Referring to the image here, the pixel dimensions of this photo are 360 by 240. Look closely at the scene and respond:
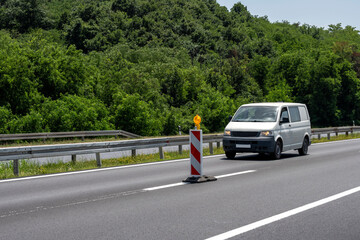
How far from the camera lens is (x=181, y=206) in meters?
7.48

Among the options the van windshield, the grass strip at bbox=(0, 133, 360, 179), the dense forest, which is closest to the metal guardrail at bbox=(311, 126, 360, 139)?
the van windshield

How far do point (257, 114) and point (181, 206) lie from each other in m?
10.1

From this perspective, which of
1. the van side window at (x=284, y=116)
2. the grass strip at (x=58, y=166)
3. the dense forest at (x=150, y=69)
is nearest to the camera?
the grass strip at (x=58, y=166)

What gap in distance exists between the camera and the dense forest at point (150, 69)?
44.7 meters

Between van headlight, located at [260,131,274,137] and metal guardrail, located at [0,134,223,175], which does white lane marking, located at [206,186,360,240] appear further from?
metal guardrail, located at [0,134,223,175]

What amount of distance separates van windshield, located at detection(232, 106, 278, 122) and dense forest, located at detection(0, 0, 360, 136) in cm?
2500

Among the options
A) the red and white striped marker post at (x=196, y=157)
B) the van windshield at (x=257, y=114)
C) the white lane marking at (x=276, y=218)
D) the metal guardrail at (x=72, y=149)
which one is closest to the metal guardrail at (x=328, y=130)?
the van windshield at (x=257, y=114)

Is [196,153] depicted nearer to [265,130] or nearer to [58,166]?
[58,166]

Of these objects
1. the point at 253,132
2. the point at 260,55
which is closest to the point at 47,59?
the point at 253,132

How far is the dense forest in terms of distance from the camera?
44.7 m

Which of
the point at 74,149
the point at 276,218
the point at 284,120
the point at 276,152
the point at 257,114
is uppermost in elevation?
the point at 257,114

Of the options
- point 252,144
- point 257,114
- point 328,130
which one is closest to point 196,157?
point 252,144

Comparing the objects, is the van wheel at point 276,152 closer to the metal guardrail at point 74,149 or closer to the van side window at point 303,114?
the van side window at point 303,114

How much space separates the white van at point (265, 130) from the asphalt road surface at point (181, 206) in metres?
3.47
